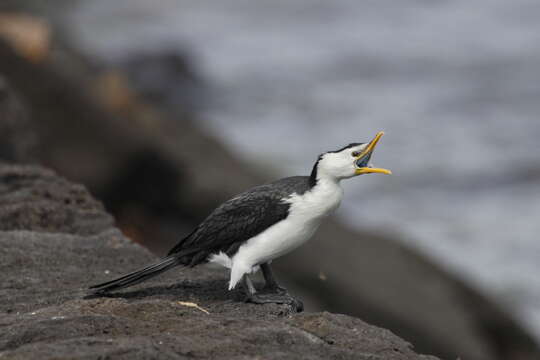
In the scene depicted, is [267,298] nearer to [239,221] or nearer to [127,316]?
[239,221]

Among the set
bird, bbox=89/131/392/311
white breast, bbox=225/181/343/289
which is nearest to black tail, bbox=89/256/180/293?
bird, bbox=89/131/392/311

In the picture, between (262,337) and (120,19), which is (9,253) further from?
(120,19)

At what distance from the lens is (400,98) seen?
66.9 ft

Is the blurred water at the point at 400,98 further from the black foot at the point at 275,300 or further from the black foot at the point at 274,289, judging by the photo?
the black foot at the point at 275,300

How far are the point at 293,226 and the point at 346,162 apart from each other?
457 millimetres

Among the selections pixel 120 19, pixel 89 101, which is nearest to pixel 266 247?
pixel 89 101

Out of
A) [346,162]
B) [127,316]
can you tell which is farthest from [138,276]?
[346,162]

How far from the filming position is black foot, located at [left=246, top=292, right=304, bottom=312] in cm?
490

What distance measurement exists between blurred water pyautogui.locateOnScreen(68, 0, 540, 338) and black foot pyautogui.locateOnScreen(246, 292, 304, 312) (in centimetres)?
737

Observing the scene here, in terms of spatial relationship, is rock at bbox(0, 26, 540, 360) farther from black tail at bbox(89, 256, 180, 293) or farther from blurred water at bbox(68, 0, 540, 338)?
black tail at bbox(89, 256, 180, 293)

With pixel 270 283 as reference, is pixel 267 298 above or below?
below

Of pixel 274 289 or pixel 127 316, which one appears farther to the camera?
pixel 274 289

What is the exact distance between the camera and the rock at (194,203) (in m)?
8.51

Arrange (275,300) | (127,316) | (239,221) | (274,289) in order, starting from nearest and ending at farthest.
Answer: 1. (127,316)
2. (275,300)
3. (239,221)
4. (274,289)
